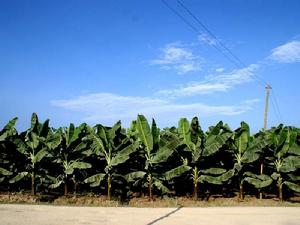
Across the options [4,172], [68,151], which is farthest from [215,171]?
[4,172]

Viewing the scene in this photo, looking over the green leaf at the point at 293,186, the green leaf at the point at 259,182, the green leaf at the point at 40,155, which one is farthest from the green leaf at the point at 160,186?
the green leaf at the point at 293,186

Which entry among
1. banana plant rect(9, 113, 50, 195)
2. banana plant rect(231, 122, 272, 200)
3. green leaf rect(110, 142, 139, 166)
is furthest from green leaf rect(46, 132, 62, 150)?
banana plant rect(231, 122, 272, 200)

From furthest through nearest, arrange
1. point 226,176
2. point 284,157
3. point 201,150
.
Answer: point 284,157 < point 201,150 < point 226,176

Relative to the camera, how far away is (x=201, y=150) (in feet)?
53.8

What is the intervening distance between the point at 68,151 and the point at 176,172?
17.0 ft

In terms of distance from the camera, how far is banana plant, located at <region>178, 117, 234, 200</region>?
16219 millimetres

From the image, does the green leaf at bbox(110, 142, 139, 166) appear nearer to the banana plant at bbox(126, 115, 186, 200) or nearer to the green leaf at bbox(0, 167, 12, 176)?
the banana plant at bbox(126, 115, 186, 200)

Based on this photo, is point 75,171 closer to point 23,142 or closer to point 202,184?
point 23,142

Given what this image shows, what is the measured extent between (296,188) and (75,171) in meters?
10.2

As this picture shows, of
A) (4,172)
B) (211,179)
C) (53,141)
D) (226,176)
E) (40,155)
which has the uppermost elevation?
(53,141)

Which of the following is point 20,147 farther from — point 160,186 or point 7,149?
point 160,186

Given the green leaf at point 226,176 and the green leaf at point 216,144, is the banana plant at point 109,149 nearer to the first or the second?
the green leaf at point 216,144

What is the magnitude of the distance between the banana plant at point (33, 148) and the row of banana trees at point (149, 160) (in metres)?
0.04

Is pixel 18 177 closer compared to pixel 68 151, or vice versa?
pixel 18 177
